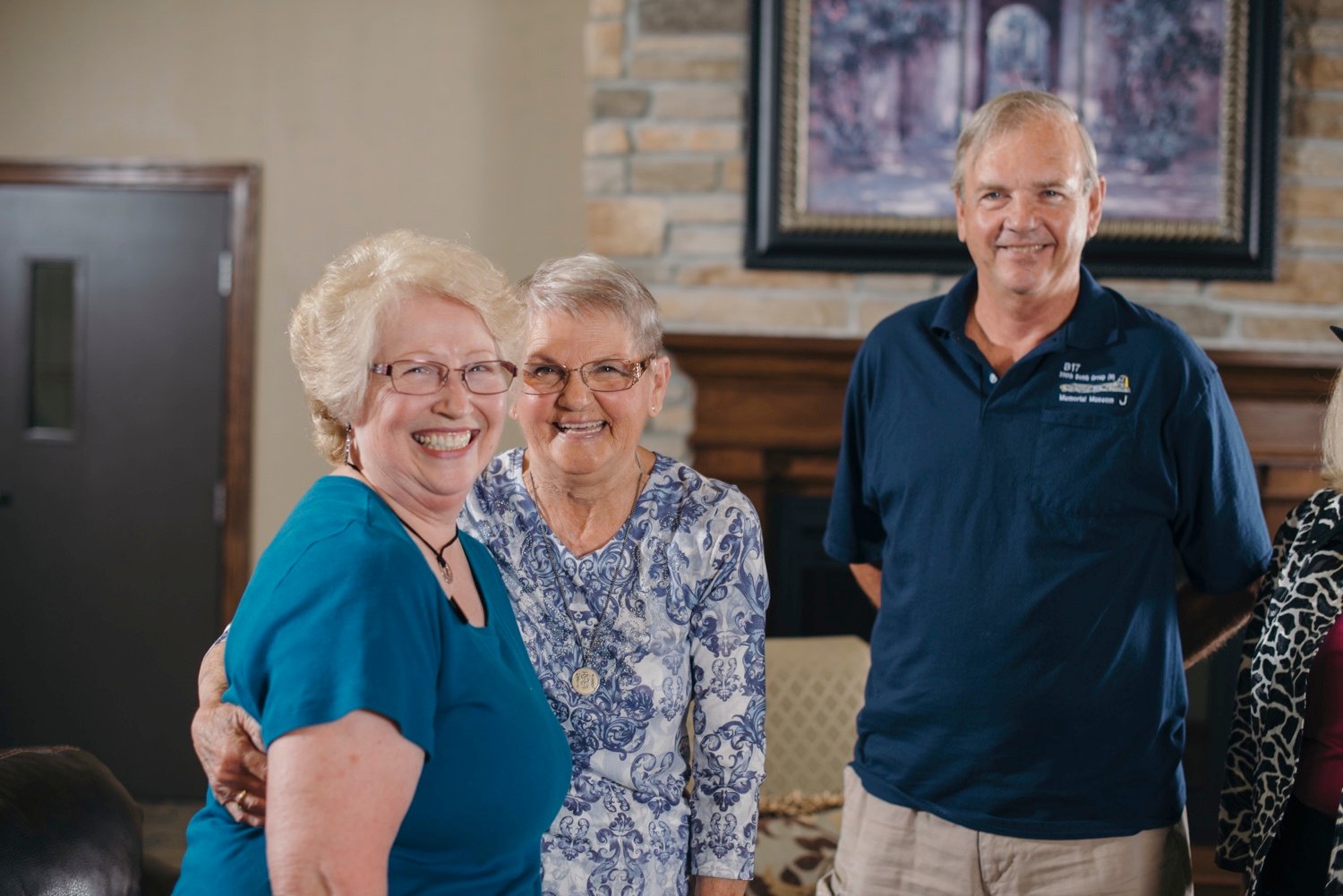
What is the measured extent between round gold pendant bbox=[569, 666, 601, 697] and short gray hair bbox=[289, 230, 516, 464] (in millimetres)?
413

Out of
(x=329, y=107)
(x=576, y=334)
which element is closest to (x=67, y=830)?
(x=576, y=334)

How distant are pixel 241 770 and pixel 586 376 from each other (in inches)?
24.2

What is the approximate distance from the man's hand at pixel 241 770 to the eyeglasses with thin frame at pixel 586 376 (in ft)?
1.75

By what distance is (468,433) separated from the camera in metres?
1.16

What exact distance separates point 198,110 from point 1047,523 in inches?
137

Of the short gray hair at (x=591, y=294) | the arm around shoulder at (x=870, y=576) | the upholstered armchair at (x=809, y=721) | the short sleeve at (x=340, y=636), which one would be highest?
the short gray hair at (x=591, y=294)

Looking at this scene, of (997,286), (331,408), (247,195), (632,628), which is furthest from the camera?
(247,195)

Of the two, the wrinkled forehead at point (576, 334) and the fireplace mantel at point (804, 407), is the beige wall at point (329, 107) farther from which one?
the wrinkled forehead at point (576, 334)

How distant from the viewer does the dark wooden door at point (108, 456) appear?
400cm

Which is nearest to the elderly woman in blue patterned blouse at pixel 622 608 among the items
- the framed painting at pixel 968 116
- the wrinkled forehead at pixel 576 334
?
the wrinkled forehead at pixel 576 334

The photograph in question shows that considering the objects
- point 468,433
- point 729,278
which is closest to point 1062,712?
point 468,433

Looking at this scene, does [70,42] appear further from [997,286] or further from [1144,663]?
[1144,663]

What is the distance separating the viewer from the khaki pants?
1613 millimetres

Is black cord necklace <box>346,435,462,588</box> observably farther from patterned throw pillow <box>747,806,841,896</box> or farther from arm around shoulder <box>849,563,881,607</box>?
patterned throw pillow <box>747,806,841,896</box>
